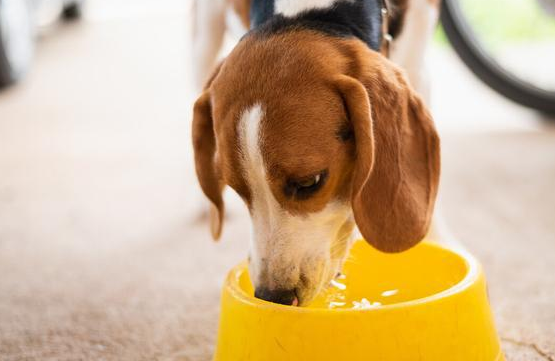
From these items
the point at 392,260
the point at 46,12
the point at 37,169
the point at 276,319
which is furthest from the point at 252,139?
the point at 46,12

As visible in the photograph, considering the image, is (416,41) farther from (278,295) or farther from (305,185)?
(278,295)

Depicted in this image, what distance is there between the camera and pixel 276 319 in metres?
1.22

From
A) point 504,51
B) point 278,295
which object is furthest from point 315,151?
point 504,51

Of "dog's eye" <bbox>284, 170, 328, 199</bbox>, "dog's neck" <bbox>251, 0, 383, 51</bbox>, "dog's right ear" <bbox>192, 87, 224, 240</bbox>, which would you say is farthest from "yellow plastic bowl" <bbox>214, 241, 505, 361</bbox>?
"dog's neck" <bbox>251, 0, 383, 51</bbox>

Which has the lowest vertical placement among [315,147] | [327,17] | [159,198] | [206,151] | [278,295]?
[159,198]

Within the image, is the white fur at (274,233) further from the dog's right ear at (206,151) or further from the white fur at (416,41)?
the white fur at (416,41)

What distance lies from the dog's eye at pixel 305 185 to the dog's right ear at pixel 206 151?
0.20 meters

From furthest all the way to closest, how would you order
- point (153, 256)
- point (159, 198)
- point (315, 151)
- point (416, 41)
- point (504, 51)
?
point (504, 51) < point (159, 198) < point (153, 256) < point (416, 41) < point (315, 151)

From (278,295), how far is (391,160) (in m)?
0.33

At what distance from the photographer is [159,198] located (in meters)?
2.70

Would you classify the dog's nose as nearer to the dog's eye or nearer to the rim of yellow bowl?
the rim of yellow bowl

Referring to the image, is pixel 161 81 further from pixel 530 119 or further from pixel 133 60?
pixel 530 119

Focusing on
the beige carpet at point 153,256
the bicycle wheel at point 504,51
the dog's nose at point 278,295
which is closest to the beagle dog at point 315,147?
the dog's nose at point 278,295

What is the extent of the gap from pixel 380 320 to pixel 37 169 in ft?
7.33
